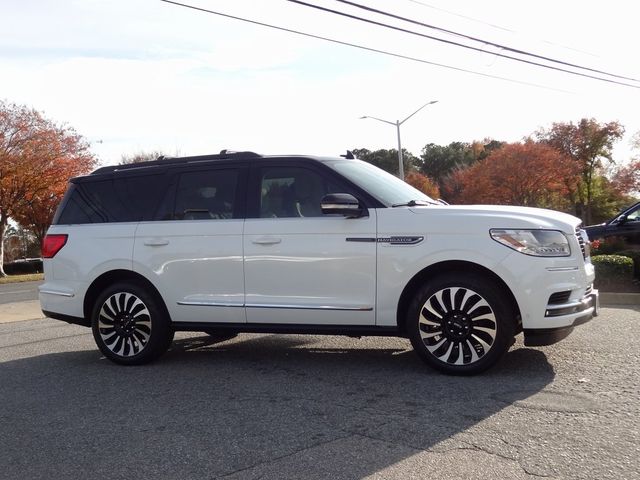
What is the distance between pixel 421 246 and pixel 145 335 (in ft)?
9.39

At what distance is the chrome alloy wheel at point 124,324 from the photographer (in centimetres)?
619

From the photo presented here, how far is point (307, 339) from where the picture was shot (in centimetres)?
727

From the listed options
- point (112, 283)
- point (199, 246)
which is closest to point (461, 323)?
point (199, 246)

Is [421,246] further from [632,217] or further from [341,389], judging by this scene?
[632,217]

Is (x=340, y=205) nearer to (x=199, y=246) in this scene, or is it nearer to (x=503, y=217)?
(x=503, y=217)

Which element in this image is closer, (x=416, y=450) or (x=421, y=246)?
(x=416, y=450)

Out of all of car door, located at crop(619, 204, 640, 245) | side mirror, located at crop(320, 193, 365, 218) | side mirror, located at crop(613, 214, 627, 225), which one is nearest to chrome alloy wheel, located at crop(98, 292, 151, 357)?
side mirror, located at crop(320, 193, 365, 218)

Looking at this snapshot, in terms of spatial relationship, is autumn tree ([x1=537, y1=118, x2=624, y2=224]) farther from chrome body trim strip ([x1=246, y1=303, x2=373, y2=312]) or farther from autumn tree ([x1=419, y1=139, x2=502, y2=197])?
chrome body trim strip ([x1=246, y1=303, x2=373, y2=312])

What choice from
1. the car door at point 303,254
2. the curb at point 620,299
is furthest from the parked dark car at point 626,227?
the car door at point 303,254

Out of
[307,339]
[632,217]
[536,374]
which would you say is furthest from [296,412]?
[632,217]

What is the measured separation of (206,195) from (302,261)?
128 centimetres

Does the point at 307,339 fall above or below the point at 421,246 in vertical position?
below

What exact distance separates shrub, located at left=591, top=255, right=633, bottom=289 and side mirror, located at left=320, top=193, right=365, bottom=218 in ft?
21.9

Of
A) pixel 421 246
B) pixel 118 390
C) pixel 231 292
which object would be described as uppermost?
pixel 421 246
